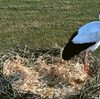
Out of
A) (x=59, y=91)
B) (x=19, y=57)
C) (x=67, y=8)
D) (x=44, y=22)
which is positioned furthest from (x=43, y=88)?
(x=67, y=8)

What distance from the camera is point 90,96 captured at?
545 centimetres

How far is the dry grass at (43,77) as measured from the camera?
5.48 metres

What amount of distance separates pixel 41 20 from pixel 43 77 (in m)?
3.57

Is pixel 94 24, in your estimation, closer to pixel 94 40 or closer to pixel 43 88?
pixel 94 40

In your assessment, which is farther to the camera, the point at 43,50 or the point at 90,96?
the point at 43,50

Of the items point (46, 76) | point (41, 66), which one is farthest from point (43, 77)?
point (41, 66)

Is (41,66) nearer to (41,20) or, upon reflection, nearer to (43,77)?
(43,77)

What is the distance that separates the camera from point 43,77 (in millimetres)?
6188

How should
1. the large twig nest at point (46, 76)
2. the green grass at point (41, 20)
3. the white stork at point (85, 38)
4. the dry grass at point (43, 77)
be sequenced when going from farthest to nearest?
the green grass at point (41, 20), the white stork at point (85, 38), the large twig nest at point (46, 76), the dry grass at point (43, 77)

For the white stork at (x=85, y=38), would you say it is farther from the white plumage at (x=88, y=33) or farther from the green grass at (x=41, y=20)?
the green grass at (x=41, y=20)

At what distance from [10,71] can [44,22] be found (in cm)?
353

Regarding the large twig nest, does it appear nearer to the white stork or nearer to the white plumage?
the white stork

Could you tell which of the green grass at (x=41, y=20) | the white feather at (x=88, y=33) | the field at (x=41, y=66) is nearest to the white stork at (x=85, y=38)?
the white feather at (x=88, y=33)

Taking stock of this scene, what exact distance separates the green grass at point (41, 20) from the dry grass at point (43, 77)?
206 centimetres
